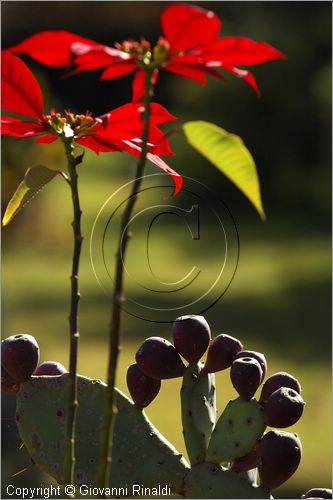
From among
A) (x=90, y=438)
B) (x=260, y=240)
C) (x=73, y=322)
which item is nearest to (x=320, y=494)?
(x=90, y=438)

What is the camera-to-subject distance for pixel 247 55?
22.9 inches

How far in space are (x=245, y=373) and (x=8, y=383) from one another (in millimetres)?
197

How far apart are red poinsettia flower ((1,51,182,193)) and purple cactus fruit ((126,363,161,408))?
0.18m

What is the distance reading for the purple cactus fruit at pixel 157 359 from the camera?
78 centimetres

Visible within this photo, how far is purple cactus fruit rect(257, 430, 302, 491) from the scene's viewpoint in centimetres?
74

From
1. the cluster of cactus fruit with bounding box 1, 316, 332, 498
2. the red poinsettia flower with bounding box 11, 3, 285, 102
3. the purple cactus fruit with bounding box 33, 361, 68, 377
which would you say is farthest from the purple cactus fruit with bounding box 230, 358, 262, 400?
the red poinsettia flower with bounding box 11, 3, 285, 102

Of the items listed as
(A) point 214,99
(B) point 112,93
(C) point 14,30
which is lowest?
(A) point 214,99

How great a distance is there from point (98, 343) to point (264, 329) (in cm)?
129

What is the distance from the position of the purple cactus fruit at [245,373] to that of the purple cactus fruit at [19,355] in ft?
0.50

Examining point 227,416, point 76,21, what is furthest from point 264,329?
A: point 76,21

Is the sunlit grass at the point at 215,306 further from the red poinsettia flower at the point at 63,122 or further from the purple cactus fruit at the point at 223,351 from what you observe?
the red poinsettia flower at the point at 63,122

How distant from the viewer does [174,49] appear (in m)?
0.58

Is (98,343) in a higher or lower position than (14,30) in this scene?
lower

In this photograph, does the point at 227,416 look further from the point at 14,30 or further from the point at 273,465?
the point at 14,30
